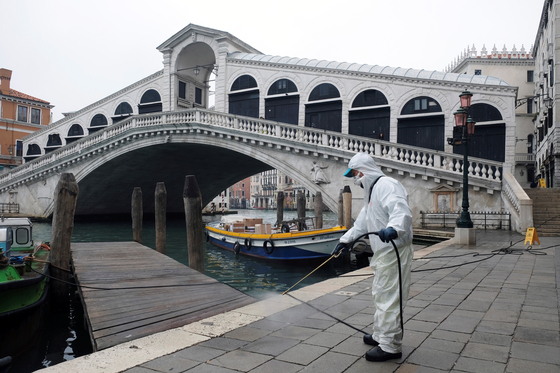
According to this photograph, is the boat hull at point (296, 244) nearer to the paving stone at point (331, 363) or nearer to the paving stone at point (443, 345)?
the paving stone at point (443, 345)

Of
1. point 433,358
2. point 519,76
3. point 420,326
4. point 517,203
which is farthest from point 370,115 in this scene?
point 519,76

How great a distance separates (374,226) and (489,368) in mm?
1181

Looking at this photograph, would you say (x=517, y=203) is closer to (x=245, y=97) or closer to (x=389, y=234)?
(x=389, y=234)

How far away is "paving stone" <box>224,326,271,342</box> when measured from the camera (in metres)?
3.44

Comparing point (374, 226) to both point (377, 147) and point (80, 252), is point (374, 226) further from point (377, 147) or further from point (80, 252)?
point (377, 147)

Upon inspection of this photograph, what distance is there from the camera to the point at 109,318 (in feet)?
14.6

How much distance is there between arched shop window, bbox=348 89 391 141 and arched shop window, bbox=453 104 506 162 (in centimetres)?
356

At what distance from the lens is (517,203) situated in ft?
41.6

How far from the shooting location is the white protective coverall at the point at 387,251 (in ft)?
9.59

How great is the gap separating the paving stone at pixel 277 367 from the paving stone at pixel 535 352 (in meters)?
1.53

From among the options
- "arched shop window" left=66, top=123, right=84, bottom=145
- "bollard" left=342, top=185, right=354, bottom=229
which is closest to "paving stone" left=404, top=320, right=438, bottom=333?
"bollard" left=342, top=185, right=354, bottom=229

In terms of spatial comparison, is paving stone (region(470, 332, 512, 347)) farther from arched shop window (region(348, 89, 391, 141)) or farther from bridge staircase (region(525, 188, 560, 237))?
arched shop window (region(348, 89, 391, 141))

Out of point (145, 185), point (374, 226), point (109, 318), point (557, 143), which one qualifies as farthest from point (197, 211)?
point (145, 185)

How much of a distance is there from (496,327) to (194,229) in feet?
18.8
